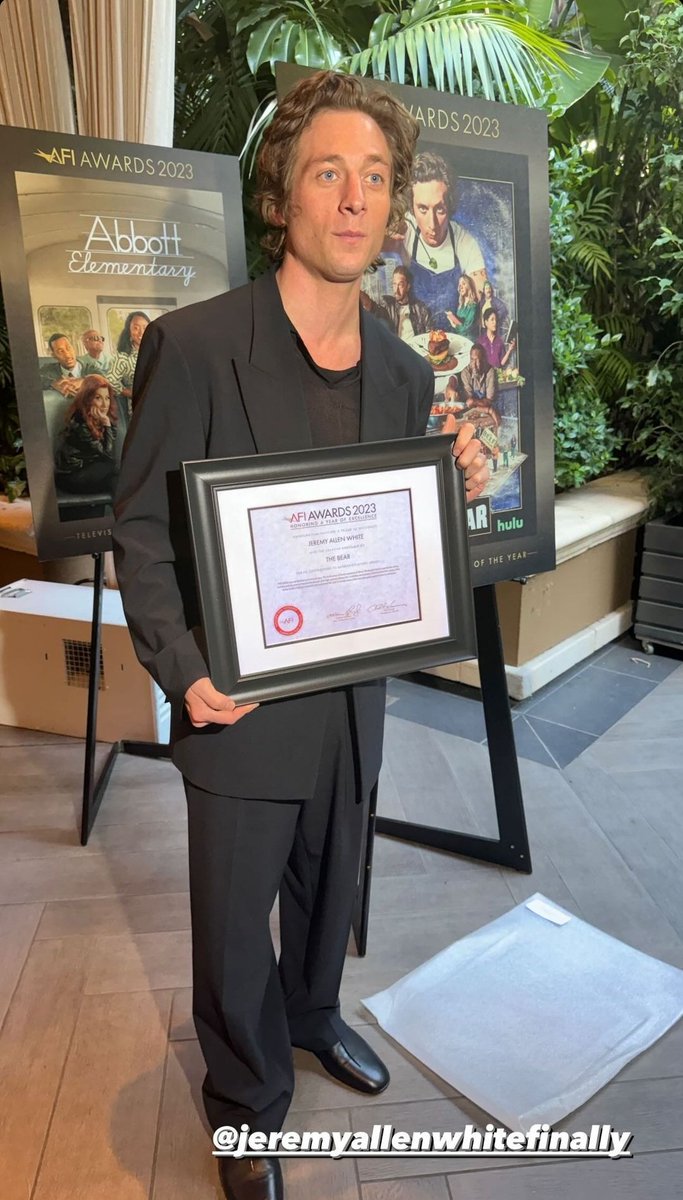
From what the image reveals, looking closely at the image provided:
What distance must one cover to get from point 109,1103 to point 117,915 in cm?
53

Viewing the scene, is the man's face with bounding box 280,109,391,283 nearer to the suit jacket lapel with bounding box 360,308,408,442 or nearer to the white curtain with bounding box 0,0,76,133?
the suit jacket lapel with bounding box 360,308,408,442

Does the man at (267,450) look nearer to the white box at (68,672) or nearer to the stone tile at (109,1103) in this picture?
the stone tile at (109,1103)

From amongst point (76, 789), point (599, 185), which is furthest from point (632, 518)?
point (76, 789)

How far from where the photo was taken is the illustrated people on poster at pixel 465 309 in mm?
1760

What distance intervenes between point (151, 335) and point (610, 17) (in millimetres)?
3745

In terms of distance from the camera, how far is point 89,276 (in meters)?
1.95

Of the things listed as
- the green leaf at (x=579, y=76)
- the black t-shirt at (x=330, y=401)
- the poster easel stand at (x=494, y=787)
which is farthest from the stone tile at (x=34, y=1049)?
the green leaf at (x=579, y=76)

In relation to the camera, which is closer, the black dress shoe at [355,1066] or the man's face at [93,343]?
the black dress shoe at [355,1066]

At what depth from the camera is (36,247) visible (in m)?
1.88

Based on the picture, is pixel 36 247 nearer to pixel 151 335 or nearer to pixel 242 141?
pixel 151 335

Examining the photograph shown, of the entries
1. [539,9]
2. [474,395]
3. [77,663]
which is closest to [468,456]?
[474,395]

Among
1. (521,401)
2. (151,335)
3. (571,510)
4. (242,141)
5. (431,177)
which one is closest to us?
(151,335)

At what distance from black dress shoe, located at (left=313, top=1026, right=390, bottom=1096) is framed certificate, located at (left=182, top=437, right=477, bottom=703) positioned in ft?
2.83

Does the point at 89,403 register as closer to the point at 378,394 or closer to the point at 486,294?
the point at 486,294
